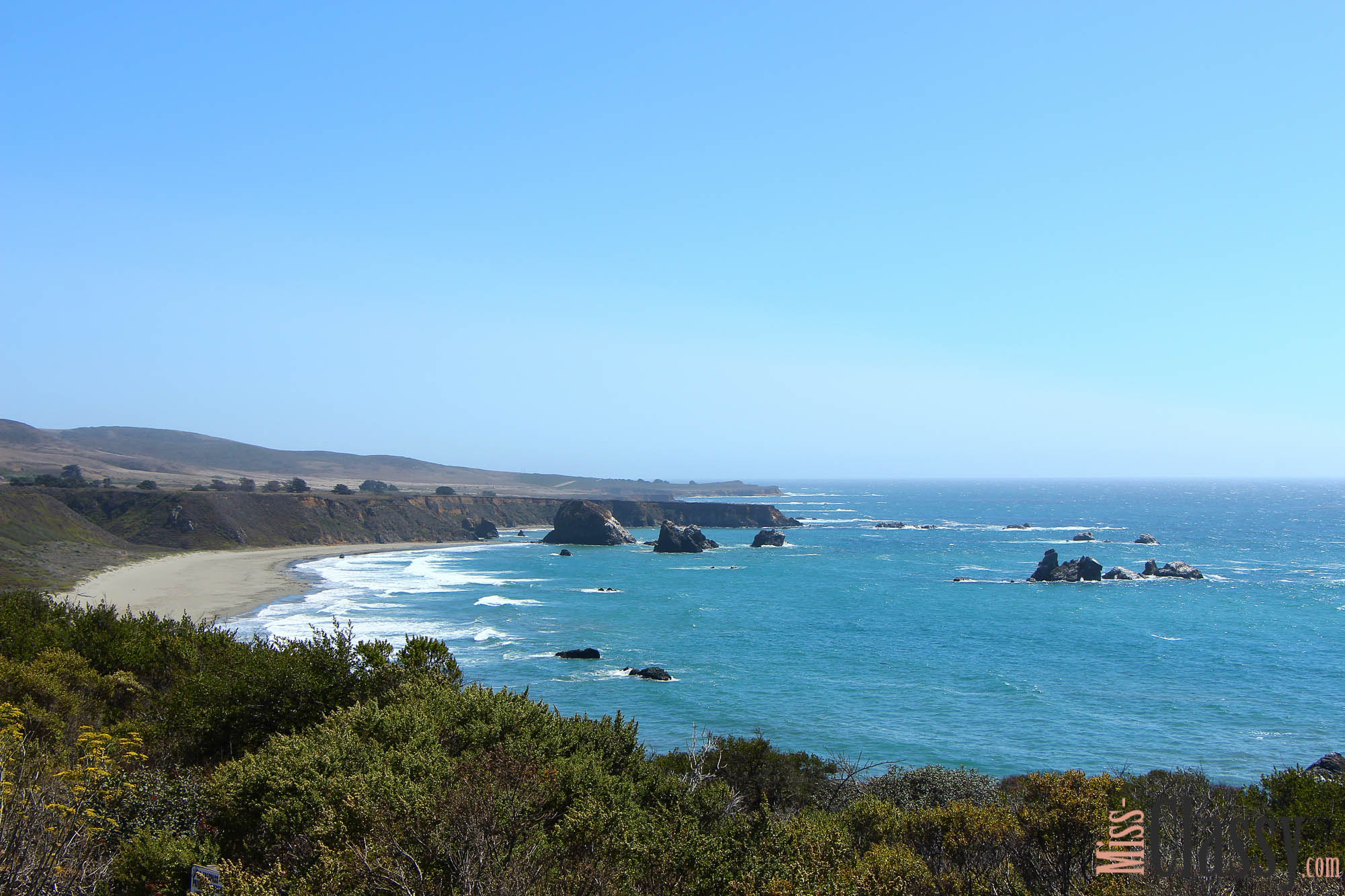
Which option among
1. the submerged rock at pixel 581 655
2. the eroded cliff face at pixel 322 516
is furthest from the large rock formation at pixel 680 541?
the submerged rock at pixel 581 655

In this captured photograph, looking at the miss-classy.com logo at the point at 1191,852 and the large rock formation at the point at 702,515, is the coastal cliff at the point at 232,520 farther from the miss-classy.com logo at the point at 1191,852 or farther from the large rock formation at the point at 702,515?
the miss-classy.com logo at the point at 1191,852

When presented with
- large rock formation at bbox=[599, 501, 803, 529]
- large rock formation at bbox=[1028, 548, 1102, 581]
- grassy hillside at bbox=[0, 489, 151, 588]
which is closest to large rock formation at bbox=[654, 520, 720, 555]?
large rock formation at bbox=[599, 501, 803, 529]

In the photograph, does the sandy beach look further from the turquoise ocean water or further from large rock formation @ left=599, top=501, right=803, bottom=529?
large rock formation @ left=599, top=501, right=803, bottom=529

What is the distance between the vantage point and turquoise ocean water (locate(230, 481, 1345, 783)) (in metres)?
36.9

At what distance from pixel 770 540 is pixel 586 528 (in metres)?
31.0

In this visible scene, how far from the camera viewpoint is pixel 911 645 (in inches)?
2245

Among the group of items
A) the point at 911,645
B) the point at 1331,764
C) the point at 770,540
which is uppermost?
the point at 1331,764

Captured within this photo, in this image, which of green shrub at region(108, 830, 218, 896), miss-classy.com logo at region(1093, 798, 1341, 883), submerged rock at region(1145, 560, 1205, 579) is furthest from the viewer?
submerged rock at region(1145, 560, 1205, 579)

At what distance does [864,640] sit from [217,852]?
51.5 m

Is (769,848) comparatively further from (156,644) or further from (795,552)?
(795,552)

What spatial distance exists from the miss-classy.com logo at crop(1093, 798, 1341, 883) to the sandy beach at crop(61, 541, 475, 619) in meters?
57.4

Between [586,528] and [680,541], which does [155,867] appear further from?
[586,528]

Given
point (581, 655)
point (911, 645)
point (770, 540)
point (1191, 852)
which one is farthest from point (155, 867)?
point (770, 540)

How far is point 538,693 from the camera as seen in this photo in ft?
134
